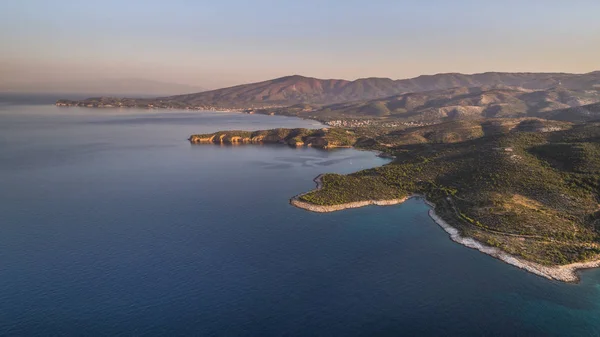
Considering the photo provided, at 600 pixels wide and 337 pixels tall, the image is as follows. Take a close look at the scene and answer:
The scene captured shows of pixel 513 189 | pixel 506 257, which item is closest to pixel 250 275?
pixel 506 257

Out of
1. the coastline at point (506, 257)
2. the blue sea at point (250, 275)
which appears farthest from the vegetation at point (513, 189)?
the blue sea at point (250, 275)

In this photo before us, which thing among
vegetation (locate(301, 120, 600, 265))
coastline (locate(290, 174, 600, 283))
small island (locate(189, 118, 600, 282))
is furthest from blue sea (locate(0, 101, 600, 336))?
vegetation (locate(301, 120, 600, 265))

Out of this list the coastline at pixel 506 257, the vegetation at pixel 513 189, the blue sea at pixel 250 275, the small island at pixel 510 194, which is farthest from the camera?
the vegetation at pixel 513 189

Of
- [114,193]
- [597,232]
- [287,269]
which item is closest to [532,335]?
[287,269]

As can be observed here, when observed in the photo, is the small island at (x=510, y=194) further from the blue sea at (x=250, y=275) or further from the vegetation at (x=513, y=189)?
the blue sea at (x=250, y=275)

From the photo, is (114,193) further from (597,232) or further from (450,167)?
(597,232)
